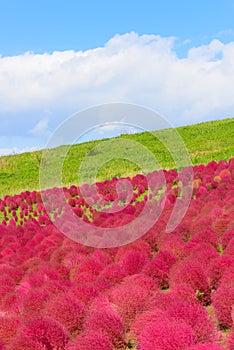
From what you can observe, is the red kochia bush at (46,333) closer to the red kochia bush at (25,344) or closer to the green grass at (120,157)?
the red kochia bush at (25,344)

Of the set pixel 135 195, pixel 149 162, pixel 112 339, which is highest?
pixel 149 162

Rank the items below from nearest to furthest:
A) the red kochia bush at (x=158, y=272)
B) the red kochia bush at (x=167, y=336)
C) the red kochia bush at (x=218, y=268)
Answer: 1. the red kochia bush at (x=167, y=336)
2. the red kochia bush at (x=218, y=268)
3. the red kochia bush at (x=158, y=272)

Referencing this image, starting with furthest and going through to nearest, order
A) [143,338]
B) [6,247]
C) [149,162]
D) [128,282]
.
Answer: [149,162] < [6,247] < [128,282] < [143,338]

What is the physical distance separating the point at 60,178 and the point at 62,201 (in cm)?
619

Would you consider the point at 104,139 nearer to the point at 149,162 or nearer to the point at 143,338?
the point at 149,162

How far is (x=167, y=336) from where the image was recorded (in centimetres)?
258

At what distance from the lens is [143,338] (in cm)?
272

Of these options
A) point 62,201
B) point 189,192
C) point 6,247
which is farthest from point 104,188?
point 6,247

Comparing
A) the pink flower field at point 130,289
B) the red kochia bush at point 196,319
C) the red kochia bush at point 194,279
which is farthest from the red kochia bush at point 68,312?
the red kochia bush at point 196,319

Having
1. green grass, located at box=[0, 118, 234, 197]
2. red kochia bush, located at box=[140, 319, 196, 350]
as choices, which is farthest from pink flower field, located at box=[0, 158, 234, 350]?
green grass, located at box=[0, 118, 234, 197]

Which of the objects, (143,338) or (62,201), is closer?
(143,338)

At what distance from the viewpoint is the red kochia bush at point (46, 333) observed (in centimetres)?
313

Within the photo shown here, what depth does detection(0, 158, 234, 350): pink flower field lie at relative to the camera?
2.91 m

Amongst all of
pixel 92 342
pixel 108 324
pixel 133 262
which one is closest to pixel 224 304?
pixel 108 324
